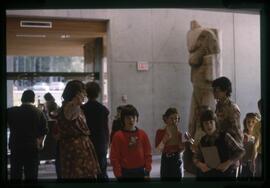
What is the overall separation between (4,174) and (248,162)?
1.23 m

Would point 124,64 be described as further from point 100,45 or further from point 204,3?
point 100,45

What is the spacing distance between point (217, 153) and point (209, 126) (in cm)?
34

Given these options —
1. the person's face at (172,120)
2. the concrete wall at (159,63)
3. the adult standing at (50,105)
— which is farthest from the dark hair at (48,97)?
the person's face at (172,120)

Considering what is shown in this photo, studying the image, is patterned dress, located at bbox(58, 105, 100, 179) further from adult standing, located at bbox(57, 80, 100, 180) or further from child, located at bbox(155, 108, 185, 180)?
child, located at bbox(155, 108, 185, 180)

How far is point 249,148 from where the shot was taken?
229cm

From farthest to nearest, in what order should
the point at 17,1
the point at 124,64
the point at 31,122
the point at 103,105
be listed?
1. the point at 124,64
2. the point at 103,105
3. the point at 31,122
4. the point at 17,1

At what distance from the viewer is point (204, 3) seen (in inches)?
66.8

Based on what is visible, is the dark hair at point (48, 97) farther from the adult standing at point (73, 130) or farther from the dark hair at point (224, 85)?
the dark hair at point (224, 85)

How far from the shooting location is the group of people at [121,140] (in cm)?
196

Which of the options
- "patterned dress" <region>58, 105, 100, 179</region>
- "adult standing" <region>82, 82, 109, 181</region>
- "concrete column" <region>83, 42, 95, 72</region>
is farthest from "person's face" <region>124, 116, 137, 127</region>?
"concrete column" <region>83, 42, 95, 72</region>

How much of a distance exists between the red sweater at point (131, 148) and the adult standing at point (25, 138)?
51cm

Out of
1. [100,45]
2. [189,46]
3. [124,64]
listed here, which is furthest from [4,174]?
[100,45]

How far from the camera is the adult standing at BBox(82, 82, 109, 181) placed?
8.32 feet

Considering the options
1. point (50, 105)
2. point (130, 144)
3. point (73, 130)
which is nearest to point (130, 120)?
point (130, 144)
